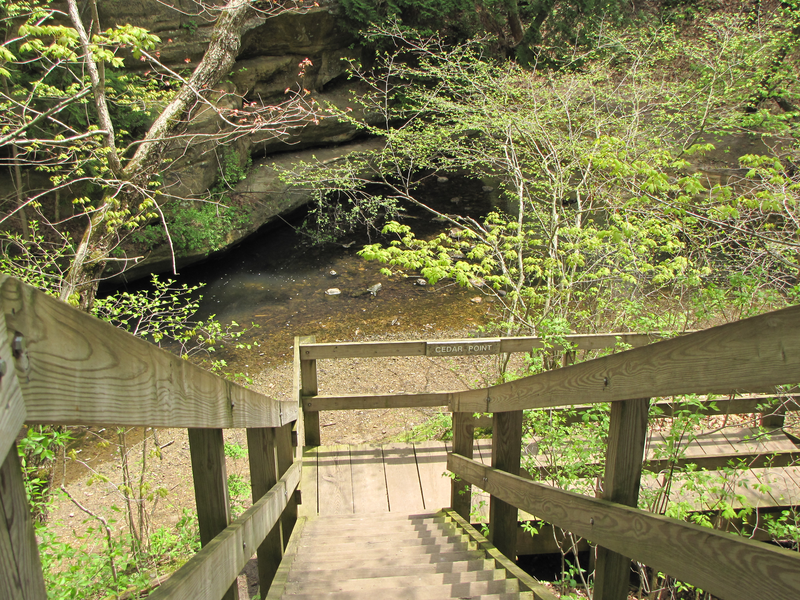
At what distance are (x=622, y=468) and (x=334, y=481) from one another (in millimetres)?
3421

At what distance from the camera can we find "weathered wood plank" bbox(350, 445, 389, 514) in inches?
169

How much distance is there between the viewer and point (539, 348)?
4594mm

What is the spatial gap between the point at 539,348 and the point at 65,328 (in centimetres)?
425

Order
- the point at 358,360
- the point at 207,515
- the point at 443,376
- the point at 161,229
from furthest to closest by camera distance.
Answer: the point at 161,229 → the point at 358,360 → the point at 443,376 → the point at 207,515

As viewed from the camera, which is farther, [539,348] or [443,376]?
[443,376]

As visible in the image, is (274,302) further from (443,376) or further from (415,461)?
(415,461)

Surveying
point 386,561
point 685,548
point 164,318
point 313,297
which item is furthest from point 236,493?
point 313,297

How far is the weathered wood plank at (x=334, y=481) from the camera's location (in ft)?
14.0

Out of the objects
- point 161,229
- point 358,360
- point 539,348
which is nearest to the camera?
point 539,348

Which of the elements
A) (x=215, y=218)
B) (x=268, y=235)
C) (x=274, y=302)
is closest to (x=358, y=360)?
(x=274, y=302)

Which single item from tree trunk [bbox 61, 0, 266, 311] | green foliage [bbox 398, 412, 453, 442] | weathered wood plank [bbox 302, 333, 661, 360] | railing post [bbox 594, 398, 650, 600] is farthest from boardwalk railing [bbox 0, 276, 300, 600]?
green foliage [bbox 398, 412, 453, 442]

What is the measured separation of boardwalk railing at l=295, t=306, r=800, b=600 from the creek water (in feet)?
25.3

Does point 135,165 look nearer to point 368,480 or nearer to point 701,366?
point 368,480

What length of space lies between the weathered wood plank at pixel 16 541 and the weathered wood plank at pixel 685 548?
3.81 ft
